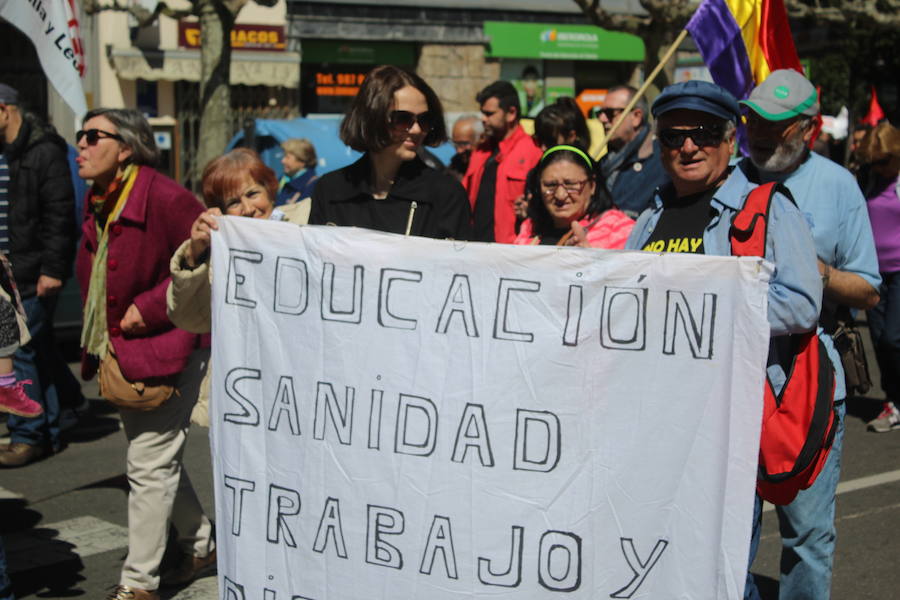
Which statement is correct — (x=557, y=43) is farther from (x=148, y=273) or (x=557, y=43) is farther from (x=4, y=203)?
(x=148, y=273)

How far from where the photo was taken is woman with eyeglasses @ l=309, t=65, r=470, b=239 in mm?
3592

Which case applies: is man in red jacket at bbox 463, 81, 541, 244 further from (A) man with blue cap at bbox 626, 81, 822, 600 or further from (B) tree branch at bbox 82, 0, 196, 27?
(B) tree branch at bbox 82, 0, 196, 27

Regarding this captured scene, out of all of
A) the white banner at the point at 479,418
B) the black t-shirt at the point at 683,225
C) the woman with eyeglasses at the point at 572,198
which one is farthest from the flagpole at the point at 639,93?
the white banner at the point at 479,418

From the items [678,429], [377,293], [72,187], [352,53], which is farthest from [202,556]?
[352,53]

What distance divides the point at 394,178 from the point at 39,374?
4.06 metres

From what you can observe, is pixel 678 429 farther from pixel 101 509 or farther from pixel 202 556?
pixel 101 509

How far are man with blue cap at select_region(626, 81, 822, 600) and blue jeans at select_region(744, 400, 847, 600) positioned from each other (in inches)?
21.5

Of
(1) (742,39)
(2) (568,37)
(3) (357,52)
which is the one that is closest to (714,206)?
(1) (742,39)

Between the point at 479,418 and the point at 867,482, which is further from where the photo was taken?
the point at 867,482

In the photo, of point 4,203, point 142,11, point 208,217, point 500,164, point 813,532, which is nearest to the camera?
point 208,217

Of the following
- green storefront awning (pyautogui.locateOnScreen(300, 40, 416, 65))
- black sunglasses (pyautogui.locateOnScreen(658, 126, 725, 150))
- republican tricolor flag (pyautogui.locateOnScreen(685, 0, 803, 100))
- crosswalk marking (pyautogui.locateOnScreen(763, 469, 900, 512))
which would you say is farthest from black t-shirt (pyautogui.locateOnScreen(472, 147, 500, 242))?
green storefront awning (pyautogui.locateOnScreen(300, 40, 416, 65))

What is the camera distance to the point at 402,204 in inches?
143

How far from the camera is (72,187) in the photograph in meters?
6.95

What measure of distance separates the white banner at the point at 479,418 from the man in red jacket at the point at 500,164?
3480 mm
